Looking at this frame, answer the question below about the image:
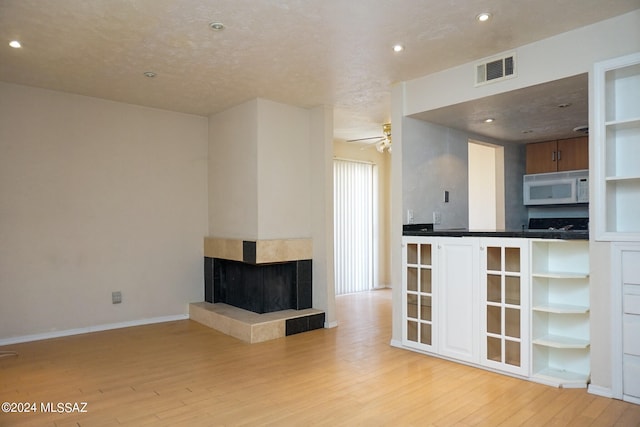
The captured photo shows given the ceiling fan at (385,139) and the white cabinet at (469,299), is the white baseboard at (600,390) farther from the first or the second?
the ceiling fan at (385,139)

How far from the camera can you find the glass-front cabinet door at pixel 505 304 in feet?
11.3

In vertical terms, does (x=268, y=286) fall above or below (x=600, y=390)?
above

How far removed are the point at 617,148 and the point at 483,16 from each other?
1.45 meters

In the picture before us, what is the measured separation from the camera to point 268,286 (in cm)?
514

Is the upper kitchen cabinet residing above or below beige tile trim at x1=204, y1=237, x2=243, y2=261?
above

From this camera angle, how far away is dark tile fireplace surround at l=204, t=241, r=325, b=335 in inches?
199

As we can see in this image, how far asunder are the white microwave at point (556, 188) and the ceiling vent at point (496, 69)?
276cm

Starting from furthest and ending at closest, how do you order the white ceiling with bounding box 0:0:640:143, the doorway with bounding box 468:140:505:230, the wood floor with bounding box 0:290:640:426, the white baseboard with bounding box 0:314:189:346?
1. the doorway with bounding box 468:140:505:230
2. the white baseboard with bounding box 0:314:189:346
3. the white ceiling with bounding box 0:0:640:143
4. the wood floor with bounding box 0:290:640:426

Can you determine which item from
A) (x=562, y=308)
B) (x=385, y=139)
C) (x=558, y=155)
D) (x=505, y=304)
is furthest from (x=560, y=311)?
(x=385, y=139)

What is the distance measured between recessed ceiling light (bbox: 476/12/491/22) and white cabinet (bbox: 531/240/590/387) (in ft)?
5.63

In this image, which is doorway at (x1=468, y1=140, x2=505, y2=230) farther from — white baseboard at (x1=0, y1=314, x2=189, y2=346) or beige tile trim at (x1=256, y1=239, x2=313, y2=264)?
white baseboard at (x1=0, y1=314, x2=189, y2=346)

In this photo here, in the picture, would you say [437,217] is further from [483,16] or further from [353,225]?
[353,225]

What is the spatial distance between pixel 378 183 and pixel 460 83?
4587 millimetres

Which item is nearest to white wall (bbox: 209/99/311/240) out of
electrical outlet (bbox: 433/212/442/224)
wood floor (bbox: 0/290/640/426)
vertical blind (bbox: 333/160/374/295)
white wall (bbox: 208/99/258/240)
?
white wall (bbox: 208/99/258/240)
